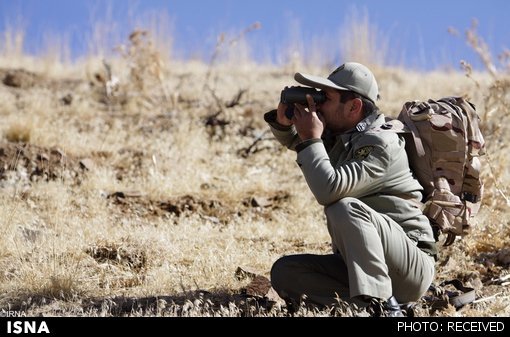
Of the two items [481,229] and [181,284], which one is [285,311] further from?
[481,229]

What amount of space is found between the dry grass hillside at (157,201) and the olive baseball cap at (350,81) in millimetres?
1173

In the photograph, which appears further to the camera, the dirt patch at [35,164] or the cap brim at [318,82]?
the dirt patch at [35,164]

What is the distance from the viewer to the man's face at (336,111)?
4.45 m

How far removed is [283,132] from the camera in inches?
184

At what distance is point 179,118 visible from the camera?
11562 mm

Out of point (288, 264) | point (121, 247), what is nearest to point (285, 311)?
point (288, 264)

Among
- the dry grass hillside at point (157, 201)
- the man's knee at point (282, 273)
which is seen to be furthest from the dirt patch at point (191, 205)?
the man's knee at point (282, 273)

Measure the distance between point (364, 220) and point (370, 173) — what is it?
0.82 ft

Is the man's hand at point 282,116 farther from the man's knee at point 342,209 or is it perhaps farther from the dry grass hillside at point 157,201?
the dry grass hillside at point 157,201

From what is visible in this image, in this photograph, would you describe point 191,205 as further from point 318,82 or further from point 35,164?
point 318,82

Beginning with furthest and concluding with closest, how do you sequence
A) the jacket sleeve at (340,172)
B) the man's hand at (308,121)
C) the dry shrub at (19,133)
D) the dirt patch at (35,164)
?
the dry shrub at (19,133), the dirt patch at (35,164), the man's hand at (308,121), the jacket sleeve at (340,172)

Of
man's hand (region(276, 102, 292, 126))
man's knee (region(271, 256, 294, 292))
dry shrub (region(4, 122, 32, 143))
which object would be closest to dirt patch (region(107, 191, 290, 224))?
dry shrub (region(4, 122, 32, 143))

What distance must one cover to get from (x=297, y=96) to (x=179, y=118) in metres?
7.29

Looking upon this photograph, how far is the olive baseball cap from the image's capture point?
4402mm
